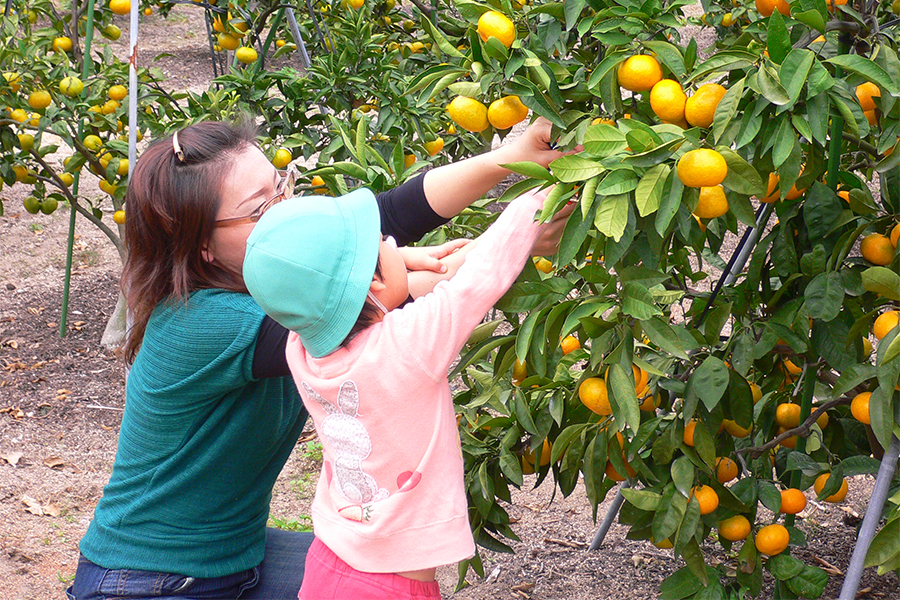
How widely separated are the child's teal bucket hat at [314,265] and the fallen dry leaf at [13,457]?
7.30 ft

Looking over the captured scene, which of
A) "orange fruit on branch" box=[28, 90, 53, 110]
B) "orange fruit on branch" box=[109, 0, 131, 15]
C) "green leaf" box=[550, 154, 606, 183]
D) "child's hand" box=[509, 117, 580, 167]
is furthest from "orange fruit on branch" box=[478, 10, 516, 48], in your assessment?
"orange fruit on branch" box=[109, 0, 131, 15]

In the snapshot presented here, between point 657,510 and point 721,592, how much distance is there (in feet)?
0.86

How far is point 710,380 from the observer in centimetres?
123

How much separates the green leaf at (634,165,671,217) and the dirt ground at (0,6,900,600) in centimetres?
113

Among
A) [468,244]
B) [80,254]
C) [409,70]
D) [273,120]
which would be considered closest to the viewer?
[468,244]

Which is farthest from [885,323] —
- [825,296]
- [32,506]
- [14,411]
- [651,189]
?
[14,411]

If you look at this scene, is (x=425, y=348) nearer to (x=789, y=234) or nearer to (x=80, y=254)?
(x=789, y=234)

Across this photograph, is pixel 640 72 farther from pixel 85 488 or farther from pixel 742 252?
pixel 85 488

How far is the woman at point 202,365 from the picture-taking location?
52.2 inches

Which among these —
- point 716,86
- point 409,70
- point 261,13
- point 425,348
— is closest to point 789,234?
point 716,86

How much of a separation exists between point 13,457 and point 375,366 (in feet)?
7.65

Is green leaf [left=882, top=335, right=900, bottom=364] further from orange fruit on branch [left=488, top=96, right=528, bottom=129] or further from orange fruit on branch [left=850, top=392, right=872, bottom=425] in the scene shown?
orange fruit on branch [left=488, top=96, right=528, bottom=129]

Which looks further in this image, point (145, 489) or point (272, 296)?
point (145, 489)

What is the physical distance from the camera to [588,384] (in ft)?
4.02
